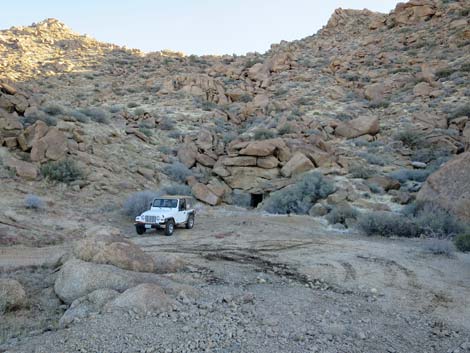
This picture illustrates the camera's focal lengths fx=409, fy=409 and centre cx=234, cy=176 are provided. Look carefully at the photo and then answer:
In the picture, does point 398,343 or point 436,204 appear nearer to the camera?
point 398,343

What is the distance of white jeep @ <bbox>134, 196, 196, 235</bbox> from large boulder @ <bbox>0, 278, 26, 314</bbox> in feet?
27.1

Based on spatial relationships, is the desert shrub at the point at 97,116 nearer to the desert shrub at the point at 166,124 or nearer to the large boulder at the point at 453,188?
the desert shrub at the point at 166,124

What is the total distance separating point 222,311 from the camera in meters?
6.69

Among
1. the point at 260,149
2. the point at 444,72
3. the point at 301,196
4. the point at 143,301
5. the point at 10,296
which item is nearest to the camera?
the point at 143,301

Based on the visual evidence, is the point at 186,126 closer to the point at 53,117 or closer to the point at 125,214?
the point at 53,117

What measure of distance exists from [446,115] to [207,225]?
19559mm

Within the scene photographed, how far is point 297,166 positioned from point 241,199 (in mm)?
3665

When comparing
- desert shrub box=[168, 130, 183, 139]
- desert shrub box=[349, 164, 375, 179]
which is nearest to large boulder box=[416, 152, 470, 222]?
desert shrub box=[349, 164, 375, 179]

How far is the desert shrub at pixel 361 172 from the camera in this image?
71.7 ft

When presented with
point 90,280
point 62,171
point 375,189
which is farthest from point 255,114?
point 90,280

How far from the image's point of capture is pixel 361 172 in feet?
72.2

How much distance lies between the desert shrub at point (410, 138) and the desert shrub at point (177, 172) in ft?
45.9

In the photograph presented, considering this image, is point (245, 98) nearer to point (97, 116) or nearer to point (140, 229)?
point (97, 116)

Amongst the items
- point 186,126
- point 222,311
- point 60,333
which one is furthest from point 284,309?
point 186,126
